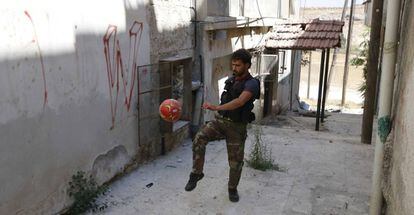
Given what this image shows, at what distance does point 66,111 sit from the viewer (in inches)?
165

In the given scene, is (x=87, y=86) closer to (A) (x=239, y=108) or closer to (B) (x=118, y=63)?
(B) (x=118, y=63)

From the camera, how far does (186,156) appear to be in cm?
648

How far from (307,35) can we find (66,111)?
7584 mm

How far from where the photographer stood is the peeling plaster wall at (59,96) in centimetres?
350

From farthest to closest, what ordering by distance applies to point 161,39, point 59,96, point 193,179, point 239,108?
point 161,39
point 193,179
point 239,108
point 59,96

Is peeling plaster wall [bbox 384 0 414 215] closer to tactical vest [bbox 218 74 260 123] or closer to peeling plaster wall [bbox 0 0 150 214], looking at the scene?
tactical vest [bbox 218 74 260 123]

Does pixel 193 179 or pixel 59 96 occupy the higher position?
pixel 59 96

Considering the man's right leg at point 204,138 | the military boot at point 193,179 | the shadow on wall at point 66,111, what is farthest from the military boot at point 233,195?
the shadow on wall at point 66,111

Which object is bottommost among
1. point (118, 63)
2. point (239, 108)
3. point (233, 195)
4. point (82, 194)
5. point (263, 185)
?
point (263, 185)

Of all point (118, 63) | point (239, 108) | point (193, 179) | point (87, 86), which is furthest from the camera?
point (118, 63)

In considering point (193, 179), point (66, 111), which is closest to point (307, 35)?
point (193, 179)

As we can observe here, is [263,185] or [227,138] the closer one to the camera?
[227,138]

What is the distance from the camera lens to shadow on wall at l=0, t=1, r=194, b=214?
140 inches

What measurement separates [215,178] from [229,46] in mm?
4562
